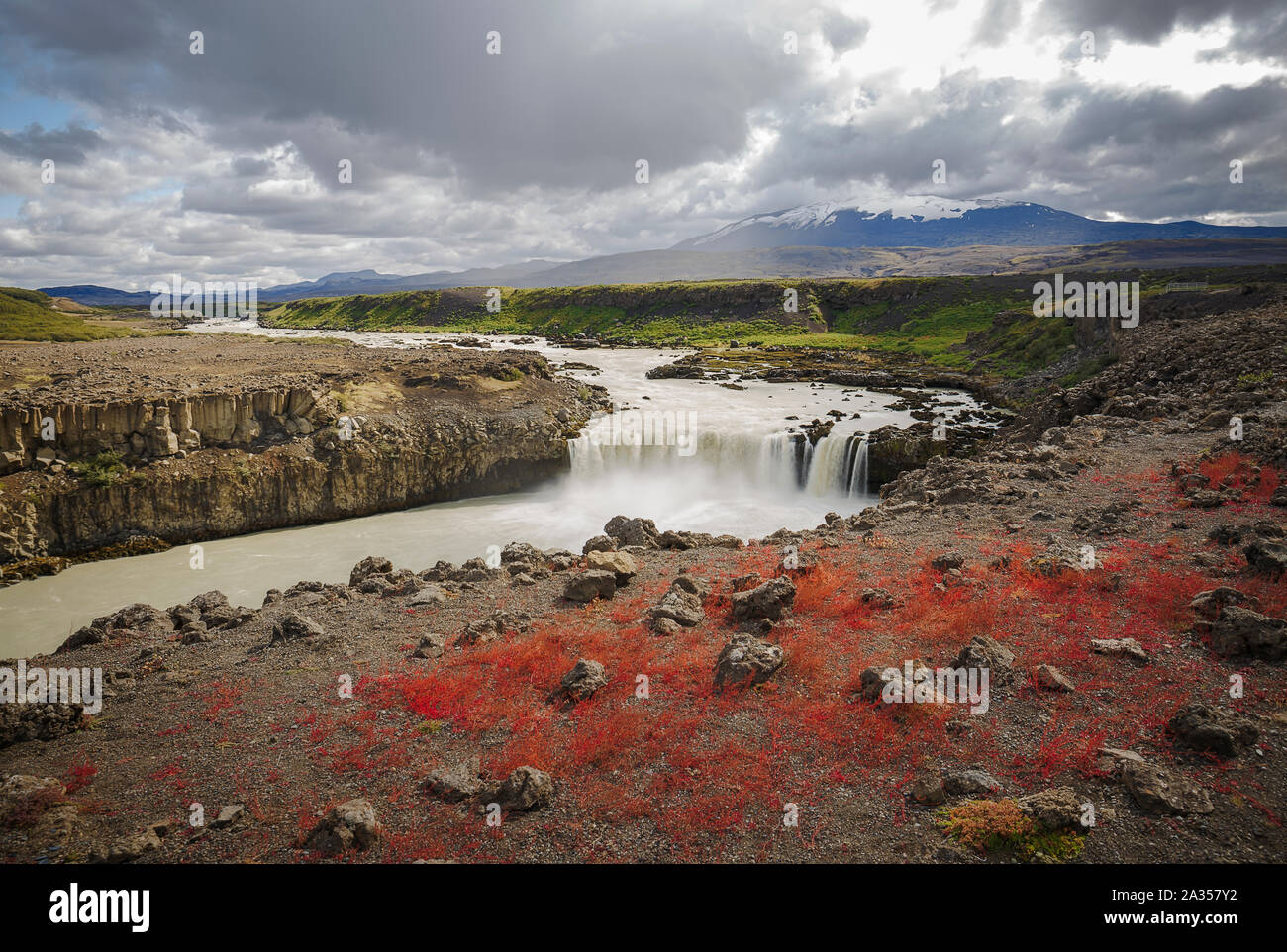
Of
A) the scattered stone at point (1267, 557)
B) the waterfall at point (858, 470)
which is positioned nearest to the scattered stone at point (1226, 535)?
the scattered stone at point (1267, 557)

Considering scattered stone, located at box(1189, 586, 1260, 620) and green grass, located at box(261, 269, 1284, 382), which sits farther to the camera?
green grass, located at box(261, 269, 1284, 382)

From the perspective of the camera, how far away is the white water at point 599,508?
2503 centimetres

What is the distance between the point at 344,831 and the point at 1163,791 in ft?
37.5

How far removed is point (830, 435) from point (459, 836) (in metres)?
37.1

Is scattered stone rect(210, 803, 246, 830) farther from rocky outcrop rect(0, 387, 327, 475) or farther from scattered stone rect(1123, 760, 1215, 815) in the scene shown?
rocky outcrop rect(0, 387, 327, 475)

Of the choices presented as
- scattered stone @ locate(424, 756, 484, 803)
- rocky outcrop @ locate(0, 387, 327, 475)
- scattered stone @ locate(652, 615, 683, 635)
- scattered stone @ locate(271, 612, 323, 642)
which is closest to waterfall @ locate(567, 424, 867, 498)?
rocky outcrop @ locate(0, 387, 327, 475)

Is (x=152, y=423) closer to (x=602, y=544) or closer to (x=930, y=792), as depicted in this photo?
(x=602, y=544)

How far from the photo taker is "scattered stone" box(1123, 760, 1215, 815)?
316 inches

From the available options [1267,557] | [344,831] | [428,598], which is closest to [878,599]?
[1267,557]

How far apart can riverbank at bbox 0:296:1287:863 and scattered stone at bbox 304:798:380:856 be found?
1.6 inches

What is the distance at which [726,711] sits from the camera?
37.5 ft

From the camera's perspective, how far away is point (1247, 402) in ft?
95.8

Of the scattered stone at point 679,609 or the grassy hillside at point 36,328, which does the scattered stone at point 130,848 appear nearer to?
the scattered stone at point 679,609
